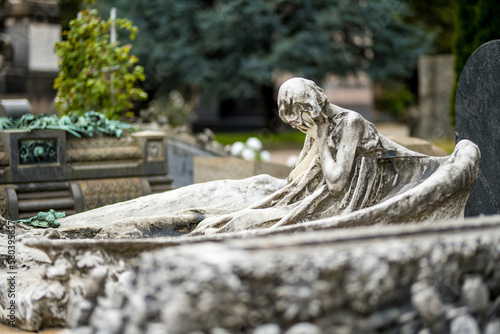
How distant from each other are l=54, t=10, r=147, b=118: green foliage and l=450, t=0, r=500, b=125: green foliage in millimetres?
4811

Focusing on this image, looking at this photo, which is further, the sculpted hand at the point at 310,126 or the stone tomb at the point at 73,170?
the stone tomb at the point at 73,170

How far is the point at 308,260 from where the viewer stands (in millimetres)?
3117

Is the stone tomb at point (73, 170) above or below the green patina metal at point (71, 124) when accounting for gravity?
below

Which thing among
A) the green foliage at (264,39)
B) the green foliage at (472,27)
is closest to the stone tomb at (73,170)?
the green foliage at (472,27)

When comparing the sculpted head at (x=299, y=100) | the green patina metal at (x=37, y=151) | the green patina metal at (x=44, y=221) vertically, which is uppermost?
the sculpted head at (x=299, y=100)

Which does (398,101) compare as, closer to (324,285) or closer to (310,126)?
(310,126)

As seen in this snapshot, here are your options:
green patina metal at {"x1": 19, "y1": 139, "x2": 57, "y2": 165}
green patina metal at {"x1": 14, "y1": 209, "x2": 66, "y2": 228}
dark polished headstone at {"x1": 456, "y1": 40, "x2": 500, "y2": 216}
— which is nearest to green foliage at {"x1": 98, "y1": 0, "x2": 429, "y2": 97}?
green patina metal at {"x1": 19, "y1": 139, "x2": 57, "y2": 165}

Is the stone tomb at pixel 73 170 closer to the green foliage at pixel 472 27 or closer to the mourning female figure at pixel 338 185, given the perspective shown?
the mourning female figure at pixel 338 185

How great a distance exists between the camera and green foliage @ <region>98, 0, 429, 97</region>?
60.1 ft

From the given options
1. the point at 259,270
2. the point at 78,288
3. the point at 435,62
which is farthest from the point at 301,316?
the point at 435,62

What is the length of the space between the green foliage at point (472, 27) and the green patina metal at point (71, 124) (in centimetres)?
521

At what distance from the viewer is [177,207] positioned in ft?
19.6

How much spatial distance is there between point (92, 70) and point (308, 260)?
7476mm

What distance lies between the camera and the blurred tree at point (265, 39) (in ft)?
60.1
